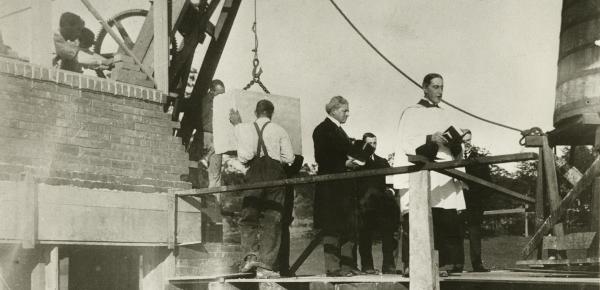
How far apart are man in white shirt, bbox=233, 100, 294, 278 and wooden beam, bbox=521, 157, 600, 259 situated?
219 cm

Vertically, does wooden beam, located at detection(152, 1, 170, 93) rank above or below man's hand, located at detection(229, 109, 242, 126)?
above

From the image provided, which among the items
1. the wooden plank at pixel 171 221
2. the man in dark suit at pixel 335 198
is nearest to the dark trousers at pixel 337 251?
the man in dark suit at pixel 335 198

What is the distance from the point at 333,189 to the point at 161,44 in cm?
300

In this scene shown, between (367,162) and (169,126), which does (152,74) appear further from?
(367,162)

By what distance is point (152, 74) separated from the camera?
880 centimetres

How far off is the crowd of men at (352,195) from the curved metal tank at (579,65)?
2.95 feet

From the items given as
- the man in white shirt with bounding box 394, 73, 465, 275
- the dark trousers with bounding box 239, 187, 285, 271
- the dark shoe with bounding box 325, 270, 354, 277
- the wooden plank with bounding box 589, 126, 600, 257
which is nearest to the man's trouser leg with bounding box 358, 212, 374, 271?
the dark shoe with bounding box 325, 270, 354, 277

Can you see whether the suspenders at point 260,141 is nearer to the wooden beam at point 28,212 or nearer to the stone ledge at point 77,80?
the stone ledge at point 77,80

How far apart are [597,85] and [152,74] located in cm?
468

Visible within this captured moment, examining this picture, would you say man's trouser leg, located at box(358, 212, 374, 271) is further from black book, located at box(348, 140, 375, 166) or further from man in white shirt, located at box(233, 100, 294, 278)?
man in white shirt, located at box(233, 100, 294, 278)

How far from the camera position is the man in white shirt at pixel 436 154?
20.9 feet

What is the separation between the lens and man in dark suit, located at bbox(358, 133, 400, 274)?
23.9 ft

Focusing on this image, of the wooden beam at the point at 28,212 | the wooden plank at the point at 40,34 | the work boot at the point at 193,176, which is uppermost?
the wooden plank at the point at 40,34

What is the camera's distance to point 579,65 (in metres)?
6.63
